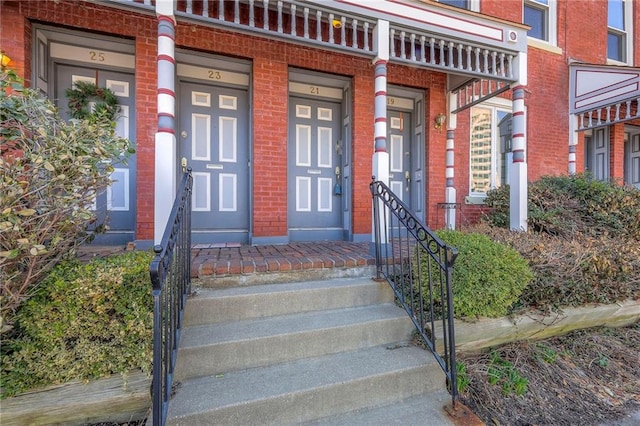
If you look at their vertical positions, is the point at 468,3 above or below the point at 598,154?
above

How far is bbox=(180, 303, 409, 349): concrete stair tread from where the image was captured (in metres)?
2.06

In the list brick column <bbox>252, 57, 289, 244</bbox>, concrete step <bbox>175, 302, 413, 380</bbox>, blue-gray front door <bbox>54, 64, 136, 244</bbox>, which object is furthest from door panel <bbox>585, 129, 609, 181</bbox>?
blue-gray front door <bbox>54, 64, 136, 244</bbox>

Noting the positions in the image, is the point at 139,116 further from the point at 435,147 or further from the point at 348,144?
the point at 435,147

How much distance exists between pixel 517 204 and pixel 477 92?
7.60 ft

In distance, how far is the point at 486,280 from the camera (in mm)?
2469

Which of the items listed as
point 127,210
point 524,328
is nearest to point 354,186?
point 524,328

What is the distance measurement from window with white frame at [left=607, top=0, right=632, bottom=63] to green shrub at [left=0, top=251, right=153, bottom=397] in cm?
1008

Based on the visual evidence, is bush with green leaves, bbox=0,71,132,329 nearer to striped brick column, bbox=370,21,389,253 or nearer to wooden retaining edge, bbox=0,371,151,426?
wooden retaining edge, bbox=0,371,151,426

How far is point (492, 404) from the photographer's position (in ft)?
6.98

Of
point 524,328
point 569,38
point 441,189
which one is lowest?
point 524,328

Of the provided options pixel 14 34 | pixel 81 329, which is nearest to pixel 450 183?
pixel 81 329

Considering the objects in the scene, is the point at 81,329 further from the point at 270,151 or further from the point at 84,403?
the point at 270,151

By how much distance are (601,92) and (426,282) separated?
6.16 metres

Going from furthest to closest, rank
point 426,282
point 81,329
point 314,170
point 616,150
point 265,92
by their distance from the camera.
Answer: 1. point 616,150
2. point 314,170
3. point 265,92
4. point 426,282
5. point 81,329
